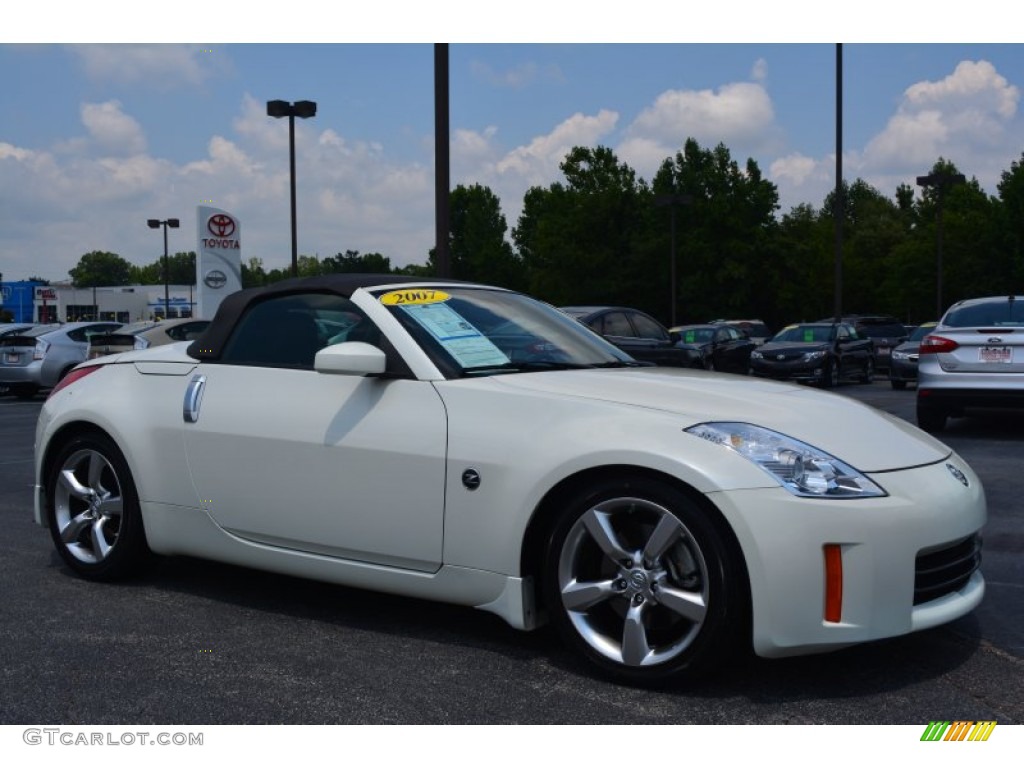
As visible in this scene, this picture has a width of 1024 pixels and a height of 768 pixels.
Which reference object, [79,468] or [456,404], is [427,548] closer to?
[456,404]

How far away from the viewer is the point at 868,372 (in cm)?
2548

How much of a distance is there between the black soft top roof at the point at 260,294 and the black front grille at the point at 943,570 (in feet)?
7.61

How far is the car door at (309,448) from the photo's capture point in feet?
13.6

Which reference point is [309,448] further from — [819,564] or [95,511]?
[819,564]

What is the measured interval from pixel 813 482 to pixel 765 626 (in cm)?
48

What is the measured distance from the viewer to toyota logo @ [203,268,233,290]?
2737 cm

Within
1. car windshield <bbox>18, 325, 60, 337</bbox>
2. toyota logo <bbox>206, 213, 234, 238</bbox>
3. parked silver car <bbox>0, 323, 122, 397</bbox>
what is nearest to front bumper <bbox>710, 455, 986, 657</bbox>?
parked silver car <bbox>0, 323, 122, 397</bbox>

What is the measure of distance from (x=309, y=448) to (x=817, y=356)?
19.9 meters

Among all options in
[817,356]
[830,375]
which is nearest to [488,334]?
[817,356]

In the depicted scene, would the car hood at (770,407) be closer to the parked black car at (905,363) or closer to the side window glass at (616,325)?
the side window glass at (616,325)

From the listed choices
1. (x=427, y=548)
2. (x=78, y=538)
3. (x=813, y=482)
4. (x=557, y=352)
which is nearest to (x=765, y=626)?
(x=813, y=482)

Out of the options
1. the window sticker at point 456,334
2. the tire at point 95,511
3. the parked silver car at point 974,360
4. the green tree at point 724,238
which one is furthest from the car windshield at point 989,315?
A: the green tree at point 724,238

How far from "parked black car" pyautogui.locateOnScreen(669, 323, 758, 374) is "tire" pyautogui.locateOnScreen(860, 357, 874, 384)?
2.49m

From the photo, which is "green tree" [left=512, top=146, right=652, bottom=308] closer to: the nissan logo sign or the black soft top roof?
the nissan logo sign
